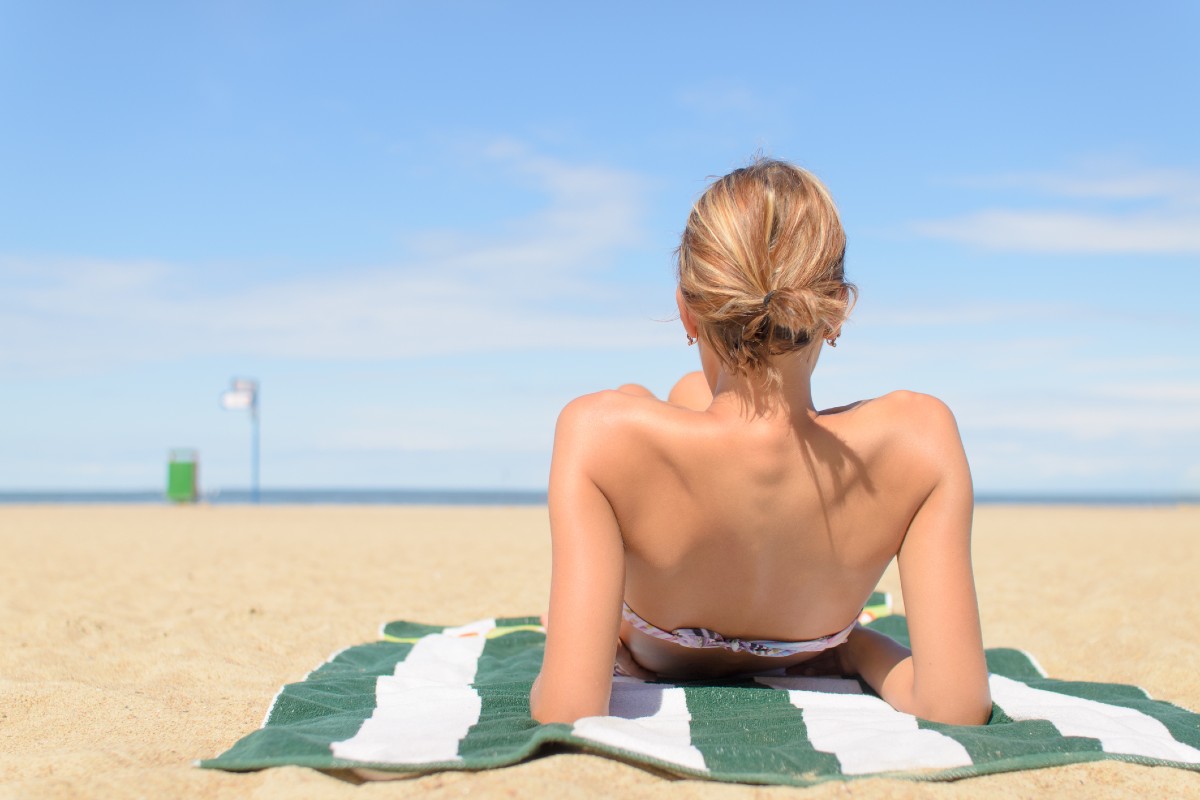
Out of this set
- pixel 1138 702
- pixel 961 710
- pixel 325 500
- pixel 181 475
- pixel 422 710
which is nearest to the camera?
pixel 961 710

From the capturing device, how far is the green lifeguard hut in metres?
21.2

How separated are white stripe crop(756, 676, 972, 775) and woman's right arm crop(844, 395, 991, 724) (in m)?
0.15

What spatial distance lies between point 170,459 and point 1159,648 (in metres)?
20.7

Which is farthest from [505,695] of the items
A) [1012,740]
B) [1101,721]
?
[1101,721]

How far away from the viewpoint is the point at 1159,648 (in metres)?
4.11

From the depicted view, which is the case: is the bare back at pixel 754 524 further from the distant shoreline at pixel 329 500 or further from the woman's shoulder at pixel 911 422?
the distant shoreline at pixel 329 500

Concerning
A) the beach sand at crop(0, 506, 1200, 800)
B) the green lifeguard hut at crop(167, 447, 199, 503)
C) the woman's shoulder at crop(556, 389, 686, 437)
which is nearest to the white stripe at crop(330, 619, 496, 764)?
the beach sand at crop(0, 506, 1200, 800)

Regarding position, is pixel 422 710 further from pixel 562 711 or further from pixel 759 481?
pixel 759 481

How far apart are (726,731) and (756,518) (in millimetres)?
523

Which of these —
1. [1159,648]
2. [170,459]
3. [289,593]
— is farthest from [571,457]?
[170,459]

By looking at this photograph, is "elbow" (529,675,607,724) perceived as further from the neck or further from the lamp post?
the lamp post

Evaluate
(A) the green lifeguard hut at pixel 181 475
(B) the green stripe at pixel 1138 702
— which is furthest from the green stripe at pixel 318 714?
(A) the green lifeguard hut at pixel 181 475

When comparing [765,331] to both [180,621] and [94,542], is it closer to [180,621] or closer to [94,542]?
[180,621]

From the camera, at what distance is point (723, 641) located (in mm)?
2672
